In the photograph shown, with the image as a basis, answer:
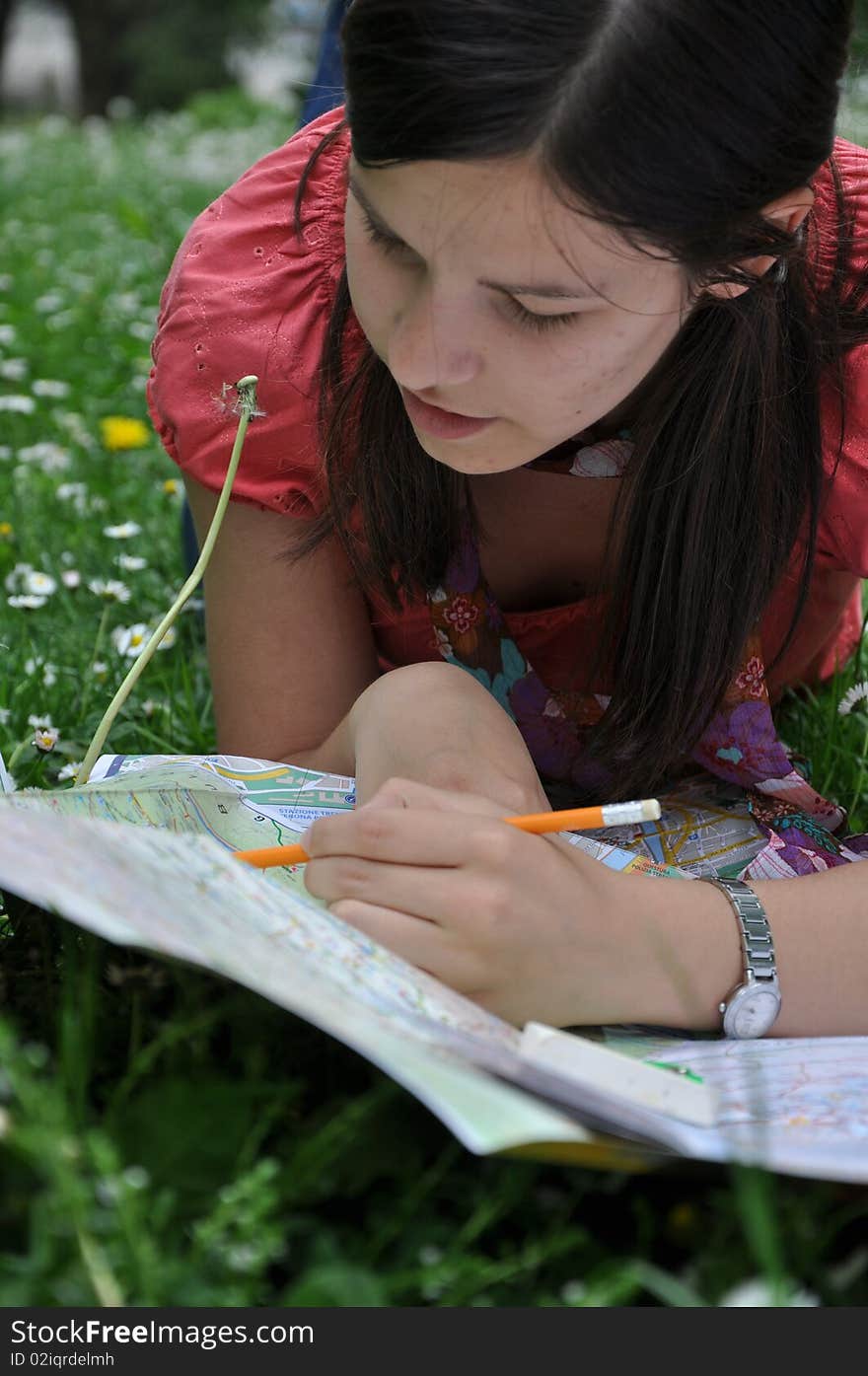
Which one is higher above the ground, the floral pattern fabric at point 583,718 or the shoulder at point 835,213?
the shoulder at point 835,213

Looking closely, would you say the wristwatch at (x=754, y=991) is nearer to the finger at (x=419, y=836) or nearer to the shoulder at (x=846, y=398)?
the finger at (x=419, y=836)

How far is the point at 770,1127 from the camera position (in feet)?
2.64

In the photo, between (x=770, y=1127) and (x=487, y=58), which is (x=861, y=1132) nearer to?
(x=770, y=1127)

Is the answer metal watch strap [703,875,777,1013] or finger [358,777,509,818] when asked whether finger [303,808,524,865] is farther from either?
metal watch strap [703,875,777,1013]

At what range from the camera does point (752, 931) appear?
1063mm

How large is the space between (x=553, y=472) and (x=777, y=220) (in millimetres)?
328

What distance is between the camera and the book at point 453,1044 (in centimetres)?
73

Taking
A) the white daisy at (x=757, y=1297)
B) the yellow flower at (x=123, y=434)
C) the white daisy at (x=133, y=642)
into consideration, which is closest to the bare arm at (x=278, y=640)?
the white daisy at (x=133, y=642)

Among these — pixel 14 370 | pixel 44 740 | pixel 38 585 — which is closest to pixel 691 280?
pixel 44 740

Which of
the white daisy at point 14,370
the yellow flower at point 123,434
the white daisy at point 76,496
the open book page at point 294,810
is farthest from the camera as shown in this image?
the white daisy at point 14,370

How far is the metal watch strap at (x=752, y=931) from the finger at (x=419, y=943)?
0.70 ft

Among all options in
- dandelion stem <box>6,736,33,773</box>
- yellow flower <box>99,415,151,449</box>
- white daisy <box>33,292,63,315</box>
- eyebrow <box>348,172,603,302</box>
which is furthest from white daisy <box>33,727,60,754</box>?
white daisy <box>33,292,63,315</box>

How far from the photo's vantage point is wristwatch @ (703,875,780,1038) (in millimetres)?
1040

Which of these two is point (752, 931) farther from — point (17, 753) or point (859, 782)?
point (17, 753)
